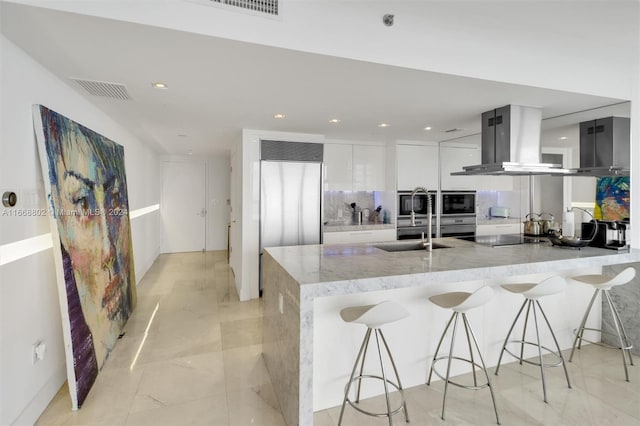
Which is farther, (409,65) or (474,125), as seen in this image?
(474,125)

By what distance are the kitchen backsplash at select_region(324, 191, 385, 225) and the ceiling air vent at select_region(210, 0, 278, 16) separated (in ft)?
12.6

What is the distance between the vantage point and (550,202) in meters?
3.71

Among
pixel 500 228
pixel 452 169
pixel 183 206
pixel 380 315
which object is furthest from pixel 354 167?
pixel 183 206

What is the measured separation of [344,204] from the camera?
579 cm

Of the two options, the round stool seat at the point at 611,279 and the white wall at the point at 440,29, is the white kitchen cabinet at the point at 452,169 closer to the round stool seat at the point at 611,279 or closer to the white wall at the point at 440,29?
the white wall at the point at 440,29

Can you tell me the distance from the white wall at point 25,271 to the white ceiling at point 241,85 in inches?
7.2

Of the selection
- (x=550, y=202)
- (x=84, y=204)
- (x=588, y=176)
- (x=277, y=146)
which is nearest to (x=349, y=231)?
(x=277, y=146)

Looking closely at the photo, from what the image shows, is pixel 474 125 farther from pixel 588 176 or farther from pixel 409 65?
pixel 409 65

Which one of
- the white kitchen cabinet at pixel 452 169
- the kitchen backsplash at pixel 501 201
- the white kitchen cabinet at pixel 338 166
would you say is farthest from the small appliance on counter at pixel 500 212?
the white kitchen cabinet at pixel 338 166

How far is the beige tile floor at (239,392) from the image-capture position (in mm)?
2143

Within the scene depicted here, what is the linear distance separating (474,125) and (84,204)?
4235 mm

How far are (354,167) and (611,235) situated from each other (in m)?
3.35

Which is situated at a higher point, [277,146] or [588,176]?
[277,146]

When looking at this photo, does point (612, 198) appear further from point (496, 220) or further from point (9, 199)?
point (9, 199)
